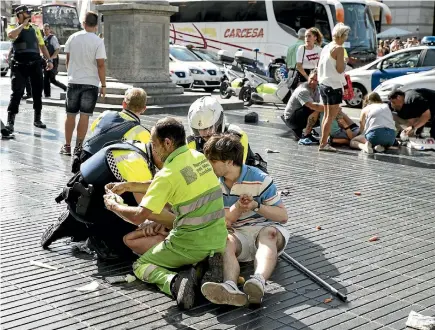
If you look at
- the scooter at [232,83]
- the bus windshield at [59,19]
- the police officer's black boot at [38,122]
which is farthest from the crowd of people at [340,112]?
the bus windshield at [59,19]

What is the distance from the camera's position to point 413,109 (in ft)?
36.4

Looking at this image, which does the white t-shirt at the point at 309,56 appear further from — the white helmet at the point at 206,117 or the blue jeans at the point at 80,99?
the white helmet at the point at 206,117

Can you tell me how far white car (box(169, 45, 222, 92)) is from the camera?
22.7m

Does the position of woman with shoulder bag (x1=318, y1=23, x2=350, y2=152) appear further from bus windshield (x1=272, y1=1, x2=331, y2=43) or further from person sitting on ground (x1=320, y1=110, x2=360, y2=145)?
bus windshield (x1=272, y1=1, x2=331, y2=43)

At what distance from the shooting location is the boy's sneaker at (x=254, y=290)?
4242mm

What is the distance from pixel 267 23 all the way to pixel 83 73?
19064mm

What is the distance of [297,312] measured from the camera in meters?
4.29

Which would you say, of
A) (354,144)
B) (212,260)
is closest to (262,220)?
(212,260)

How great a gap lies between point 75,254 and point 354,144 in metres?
6.23

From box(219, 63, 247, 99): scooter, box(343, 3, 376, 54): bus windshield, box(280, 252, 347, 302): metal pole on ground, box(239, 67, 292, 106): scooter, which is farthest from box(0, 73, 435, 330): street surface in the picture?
box(343, 3, 376, 54): bus windshield

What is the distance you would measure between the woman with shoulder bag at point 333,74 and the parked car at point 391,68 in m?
7.29

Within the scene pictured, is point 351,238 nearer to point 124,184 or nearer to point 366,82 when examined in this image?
point 124,184

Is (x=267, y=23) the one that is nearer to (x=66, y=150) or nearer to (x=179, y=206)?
(x=66, y=150)

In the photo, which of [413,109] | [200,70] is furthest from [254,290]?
[200,70]
